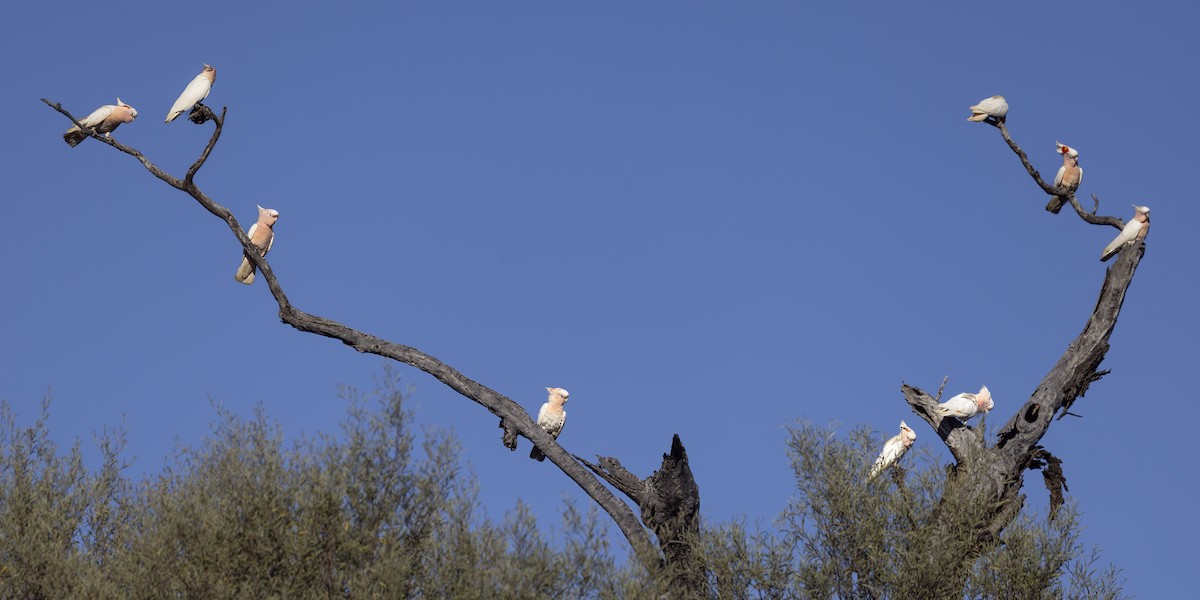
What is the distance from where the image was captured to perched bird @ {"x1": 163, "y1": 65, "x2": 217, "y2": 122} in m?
18.0

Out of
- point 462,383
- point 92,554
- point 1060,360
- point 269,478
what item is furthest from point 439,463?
point 1060,360

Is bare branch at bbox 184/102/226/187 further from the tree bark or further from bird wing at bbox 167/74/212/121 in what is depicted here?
the tree bark

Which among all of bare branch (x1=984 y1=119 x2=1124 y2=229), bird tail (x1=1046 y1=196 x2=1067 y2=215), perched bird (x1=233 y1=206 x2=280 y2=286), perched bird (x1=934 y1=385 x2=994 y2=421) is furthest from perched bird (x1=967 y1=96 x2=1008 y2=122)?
perched bird (x1=233 y1=206 x2=280 y2=286)

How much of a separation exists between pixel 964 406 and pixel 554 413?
228 inches

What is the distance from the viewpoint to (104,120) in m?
17.9

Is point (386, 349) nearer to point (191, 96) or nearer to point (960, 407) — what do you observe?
point (191, 96)

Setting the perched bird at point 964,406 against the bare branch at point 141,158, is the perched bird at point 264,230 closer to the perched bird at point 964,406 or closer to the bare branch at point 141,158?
A: the bare branch at point 141,158

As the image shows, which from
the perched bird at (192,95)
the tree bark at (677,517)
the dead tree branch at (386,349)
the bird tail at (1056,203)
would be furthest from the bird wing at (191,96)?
the bird tail at (1056,203)

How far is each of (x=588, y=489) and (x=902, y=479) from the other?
156 inches

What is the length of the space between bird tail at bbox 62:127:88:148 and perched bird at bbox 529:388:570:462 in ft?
24.8

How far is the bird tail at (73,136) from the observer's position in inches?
680

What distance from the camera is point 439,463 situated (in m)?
13.7

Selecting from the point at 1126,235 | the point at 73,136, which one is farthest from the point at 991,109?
the point at 73,136

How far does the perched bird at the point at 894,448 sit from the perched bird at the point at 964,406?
0.69m
